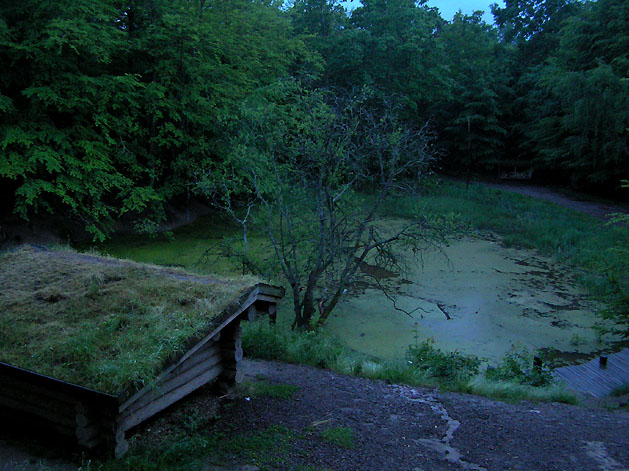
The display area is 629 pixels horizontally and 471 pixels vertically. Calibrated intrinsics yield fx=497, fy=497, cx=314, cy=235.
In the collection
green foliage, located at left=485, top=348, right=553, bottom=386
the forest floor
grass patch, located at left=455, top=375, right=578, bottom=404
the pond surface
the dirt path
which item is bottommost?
the pond surface

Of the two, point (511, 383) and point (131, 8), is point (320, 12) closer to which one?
point (131, 8)

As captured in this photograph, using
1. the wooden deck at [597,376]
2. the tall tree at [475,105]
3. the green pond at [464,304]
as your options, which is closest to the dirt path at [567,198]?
the tall tree at [475,105]

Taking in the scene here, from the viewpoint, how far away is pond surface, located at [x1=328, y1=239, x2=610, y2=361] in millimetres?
9758

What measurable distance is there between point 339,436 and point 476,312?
25.7ft

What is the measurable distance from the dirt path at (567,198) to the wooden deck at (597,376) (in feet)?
45.5

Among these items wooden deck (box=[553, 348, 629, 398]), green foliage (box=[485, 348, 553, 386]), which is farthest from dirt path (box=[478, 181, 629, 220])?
green foliage (box=[485, 348, 553, 386])

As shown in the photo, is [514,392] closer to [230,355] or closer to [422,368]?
[422,368]

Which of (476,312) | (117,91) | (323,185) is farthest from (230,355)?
(117,91)

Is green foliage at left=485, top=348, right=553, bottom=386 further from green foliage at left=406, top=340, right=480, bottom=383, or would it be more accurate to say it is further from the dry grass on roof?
the dry grass on roof

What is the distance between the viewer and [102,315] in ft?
14.1

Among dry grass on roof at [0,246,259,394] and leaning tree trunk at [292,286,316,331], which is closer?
dry grass on roof at [0,246,259,394]

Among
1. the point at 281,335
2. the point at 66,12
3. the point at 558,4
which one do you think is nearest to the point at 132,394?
the point at 281,335

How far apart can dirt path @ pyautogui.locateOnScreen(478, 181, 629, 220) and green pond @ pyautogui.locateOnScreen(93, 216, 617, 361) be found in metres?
8.11

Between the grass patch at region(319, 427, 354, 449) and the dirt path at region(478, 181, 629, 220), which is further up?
the dirt path at region(478, 181, 629, 220)
